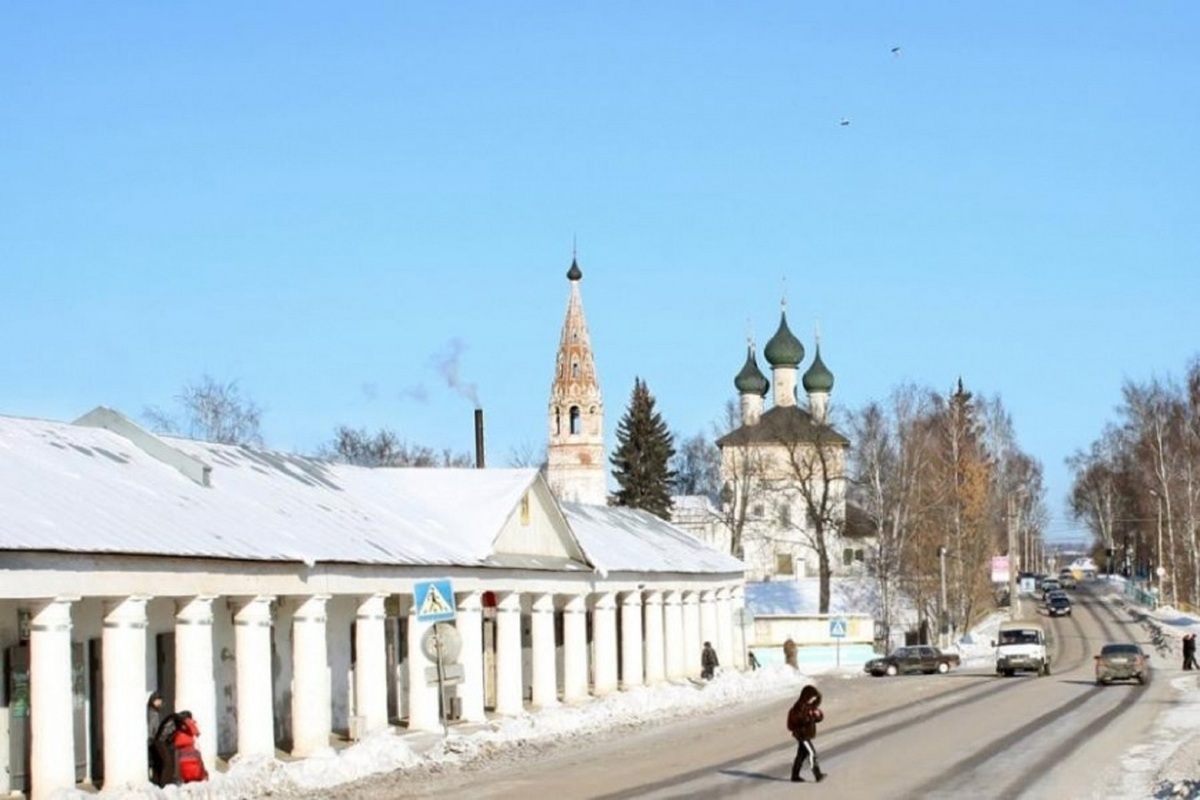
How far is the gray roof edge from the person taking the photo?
3412 centimetres

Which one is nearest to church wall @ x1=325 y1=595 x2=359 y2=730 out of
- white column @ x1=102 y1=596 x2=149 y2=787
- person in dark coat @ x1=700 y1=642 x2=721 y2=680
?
white column @ x1=102 y1=596 x2=149 y2=787

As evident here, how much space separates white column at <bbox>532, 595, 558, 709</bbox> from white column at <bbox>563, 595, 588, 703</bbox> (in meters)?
2.26

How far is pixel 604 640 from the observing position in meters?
51.8

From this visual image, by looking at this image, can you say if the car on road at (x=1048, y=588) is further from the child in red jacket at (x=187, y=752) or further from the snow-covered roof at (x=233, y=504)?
the child in red jacket at (x=187, y=752)

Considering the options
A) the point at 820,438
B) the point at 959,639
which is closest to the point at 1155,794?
the point at 959,639

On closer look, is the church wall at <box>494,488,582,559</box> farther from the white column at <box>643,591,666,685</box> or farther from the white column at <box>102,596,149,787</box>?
the white column at <box>102,596,149,787</box>

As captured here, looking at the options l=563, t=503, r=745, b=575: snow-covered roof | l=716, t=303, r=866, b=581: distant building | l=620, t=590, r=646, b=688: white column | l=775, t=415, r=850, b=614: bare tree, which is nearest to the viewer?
l=620, t=590, r=646, b=688: white column

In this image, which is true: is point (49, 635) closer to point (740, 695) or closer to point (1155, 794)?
point (1155, 794)

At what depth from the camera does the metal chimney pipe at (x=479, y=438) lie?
69188 mm

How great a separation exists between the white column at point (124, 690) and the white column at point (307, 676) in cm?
583

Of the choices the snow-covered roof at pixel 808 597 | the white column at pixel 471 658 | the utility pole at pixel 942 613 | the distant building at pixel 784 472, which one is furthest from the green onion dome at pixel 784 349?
the white column at pixel 471 658

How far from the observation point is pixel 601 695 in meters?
49.6

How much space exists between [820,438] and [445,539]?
59978mm

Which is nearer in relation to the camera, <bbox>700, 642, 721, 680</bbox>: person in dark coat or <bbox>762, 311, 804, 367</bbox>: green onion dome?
<bbox>700, 642, 721, 680</bbox>: person in dark coat
